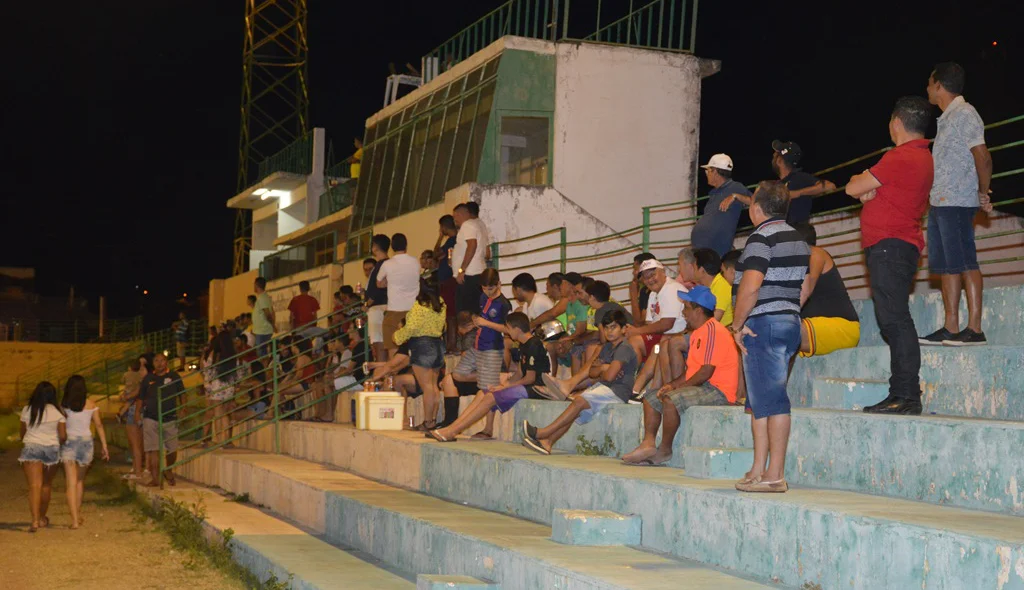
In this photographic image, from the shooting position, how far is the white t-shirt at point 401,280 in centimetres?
1344

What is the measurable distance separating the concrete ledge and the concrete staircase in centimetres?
1

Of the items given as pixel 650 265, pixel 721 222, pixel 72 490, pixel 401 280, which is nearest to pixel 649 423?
pixel 650 265

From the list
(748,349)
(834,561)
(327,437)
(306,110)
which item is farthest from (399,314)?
(306,110)

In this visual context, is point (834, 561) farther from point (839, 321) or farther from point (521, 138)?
point (521, 138)

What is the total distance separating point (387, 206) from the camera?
74.2ft

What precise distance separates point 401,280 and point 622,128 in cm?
590

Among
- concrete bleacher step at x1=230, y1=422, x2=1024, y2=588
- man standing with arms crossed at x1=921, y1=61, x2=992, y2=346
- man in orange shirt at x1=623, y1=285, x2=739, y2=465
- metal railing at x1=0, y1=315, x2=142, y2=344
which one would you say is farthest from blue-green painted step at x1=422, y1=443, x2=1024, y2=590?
metal railing at x1=0, y1=315, x2=142, y2=344

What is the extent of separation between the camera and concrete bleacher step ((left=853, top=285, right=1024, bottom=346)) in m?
7.59

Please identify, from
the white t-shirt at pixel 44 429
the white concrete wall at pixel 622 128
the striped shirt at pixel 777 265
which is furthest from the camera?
the white concrete wall at pixel 622 128

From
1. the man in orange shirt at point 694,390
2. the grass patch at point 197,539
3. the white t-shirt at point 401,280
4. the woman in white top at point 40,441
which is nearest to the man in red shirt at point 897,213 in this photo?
the man in orange shirt at point 694,390

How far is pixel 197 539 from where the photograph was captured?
11.5 metres

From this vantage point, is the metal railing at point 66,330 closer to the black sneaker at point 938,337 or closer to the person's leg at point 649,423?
the person's leg at point 649,423

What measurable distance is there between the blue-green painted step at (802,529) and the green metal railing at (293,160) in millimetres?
30271

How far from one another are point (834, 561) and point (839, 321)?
2.67 meters
